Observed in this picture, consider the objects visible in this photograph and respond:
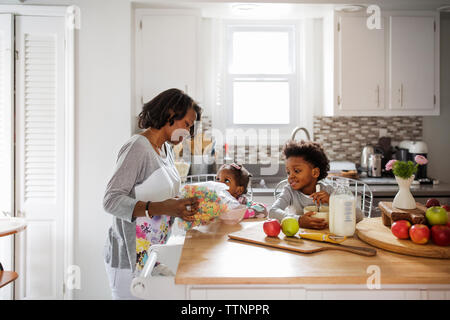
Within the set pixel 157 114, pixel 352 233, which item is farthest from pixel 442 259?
pixel 157 114

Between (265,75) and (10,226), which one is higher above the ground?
(265,75)

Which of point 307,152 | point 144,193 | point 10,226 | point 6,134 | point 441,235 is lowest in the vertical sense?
point 10,226

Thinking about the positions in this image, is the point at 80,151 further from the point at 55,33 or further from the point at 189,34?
the point at 189,34

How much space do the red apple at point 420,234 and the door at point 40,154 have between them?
2.40m

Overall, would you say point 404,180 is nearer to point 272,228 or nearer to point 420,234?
point 420,234

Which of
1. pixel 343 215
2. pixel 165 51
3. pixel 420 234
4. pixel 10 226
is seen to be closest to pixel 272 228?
pixel 343 215

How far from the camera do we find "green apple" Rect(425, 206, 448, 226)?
1.41 m

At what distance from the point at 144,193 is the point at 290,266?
77 centimetres

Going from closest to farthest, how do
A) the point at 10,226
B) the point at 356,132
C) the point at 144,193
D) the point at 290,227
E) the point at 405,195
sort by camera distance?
1. the point at 290,227
2. the point at 405,195
3. the point at 144,193
4. the point at 10,226
5. the point at 356,132

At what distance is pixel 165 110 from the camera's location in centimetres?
177

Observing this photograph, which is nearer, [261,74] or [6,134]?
[6,134]

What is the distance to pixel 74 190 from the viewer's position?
292 cm

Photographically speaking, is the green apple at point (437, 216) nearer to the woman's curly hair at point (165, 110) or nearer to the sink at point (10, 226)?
the woman's curly hair at point (165, 110)
